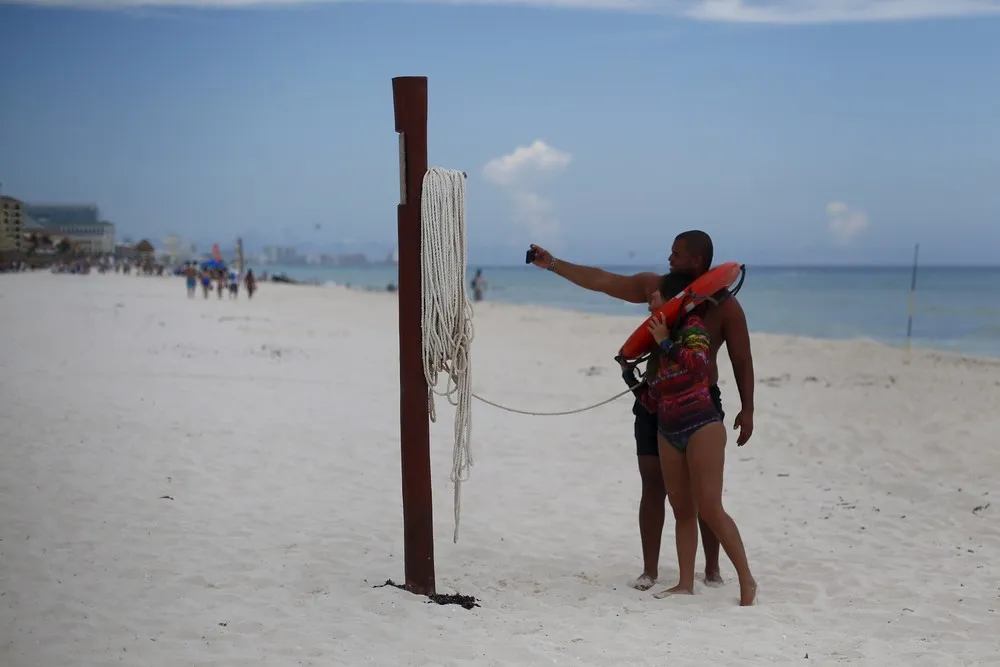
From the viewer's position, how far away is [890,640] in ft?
13.0

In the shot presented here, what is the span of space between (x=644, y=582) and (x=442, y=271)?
1.89 meters

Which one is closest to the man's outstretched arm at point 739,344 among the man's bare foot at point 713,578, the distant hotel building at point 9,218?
the man's bare foot at point 713,578

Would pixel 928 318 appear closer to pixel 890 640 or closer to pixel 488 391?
pixel 488 391

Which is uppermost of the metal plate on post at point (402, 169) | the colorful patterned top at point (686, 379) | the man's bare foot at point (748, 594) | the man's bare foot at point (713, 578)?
the metal plate on post at point (402, 169)

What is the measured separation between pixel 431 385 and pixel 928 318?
37.6 m

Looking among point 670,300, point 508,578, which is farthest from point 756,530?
point 670,300

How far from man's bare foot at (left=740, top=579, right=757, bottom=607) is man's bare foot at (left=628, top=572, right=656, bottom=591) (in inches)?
19.2

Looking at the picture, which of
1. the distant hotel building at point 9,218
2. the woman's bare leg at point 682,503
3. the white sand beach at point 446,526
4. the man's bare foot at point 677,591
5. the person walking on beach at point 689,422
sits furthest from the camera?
the distant hotel building at point 9,218

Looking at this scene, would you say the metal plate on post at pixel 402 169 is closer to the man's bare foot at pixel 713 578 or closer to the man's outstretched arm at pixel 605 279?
the man's outstretched arm at pixel 605 279

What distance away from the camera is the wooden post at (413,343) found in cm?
414

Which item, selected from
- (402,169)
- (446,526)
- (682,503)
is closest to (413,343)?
(402,169)

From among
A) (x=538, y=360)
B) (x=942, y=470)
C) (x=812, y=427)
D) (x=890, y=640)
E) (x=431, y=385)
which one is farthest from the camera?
(x=538, y=360)

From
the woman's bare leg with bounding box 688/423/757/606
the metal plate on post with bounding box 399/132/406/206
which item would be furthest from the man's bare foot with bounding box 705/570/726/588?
the metal plate on post with bounding box 399/132/406/206

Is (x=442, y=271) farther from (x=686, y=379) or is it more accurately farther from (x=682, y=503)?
(x=682, y=503)
